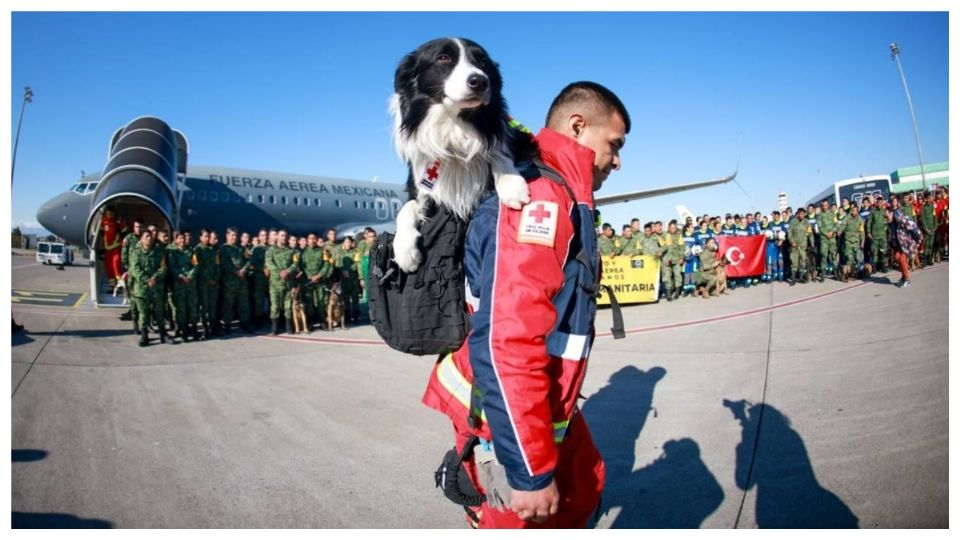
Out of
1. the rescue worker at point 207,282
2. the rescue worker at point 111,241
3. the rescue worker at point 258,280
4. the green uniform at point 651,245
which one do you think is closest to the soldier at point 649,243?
the green uniform at point 651,245

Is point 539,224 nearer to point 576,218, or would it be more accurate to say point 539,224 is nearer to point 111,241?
point 576,218

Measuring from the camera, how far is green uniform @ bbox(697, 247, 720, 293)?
1122 centimetres

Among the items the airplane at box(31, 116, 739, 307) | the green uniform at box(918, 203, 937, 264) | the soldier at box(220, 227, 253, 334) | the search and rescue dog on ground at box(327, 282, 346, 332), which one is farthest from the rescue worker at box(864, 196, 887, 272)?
the soldier at box(220, 227, 253, 334)

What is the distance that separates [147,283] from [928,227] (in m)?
17.5

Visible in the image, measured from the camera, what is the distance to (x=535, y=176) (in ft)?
4.83

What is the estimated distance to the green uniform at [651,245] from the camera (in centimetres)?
1124

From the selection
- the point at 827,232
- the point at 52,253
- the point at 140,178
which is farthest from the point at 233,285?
the point at 52,253

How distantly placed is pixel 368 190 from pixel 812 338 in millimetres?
19040

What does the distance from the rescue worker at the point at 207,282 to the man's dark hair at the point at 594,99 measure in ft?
26.8

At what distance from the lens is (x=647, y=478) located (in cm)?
280

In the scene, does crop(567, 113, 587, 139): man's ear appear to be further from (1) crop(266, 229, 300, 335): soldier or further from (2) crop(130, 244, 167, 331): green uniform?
(2) crop(130, 244, 167, 331): green uniform

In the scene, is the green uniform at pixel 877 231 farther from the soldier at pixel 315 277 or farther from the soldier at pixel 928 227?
the soldier at pixel 315 277

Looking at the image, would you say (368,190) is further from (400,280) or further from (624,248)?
(400,280)

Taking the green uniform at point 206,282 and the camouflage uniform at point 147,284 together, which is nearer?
the camouflage uniform at point 147,284
